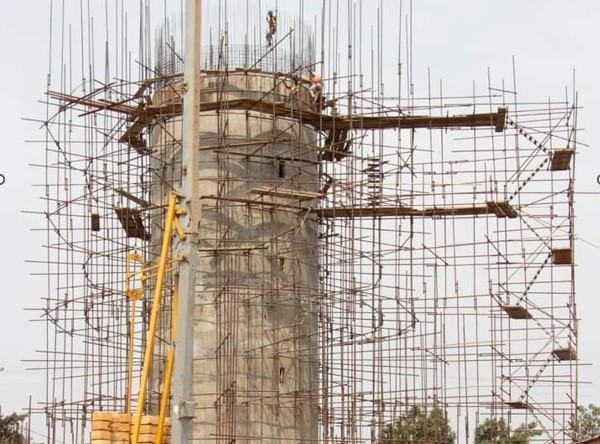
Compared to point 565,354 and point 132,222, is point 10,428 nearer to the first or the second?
point 132,222

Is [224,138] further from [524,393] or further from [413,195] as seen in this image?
[524,393]

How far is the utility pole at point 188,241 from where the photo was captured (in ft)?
46.7

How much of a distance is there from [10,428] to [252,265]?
88.3 ft

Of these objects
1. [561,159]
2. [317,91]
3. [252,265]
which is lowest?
[252,265]

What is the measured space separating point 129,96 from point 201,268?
4991 millimetres

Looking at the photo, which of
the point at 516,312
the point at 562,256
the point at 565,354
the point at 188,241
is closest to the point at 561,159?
the point at 562,256

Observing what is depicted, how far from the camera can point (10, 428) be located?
52938 millimetres

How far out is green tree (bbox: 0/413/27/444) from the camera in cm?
5080

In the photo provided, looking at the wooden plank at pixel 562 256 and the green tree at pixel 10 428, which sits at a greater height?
the wooden plank at pixel 562 256

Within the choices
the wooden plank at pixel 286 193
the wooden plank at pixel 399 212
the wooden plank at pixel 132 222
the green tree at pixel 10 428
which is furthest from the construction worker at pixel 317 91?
the green tree at pixel 10 428

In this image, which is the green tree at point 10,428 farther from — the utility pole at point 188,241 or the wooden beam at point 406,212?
the utility pole at point 188,241

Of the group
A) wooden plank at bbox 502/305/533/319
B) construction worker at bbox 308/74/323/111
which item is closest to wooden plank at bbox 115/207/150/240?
construction worker at bbox 308/74/323/111

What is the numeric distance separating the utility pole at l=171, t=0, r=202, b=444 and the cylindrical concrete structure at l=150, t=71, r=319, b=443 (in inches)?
539

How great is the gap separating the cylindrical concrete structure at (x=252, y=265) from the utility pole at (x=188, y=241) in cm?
1369
